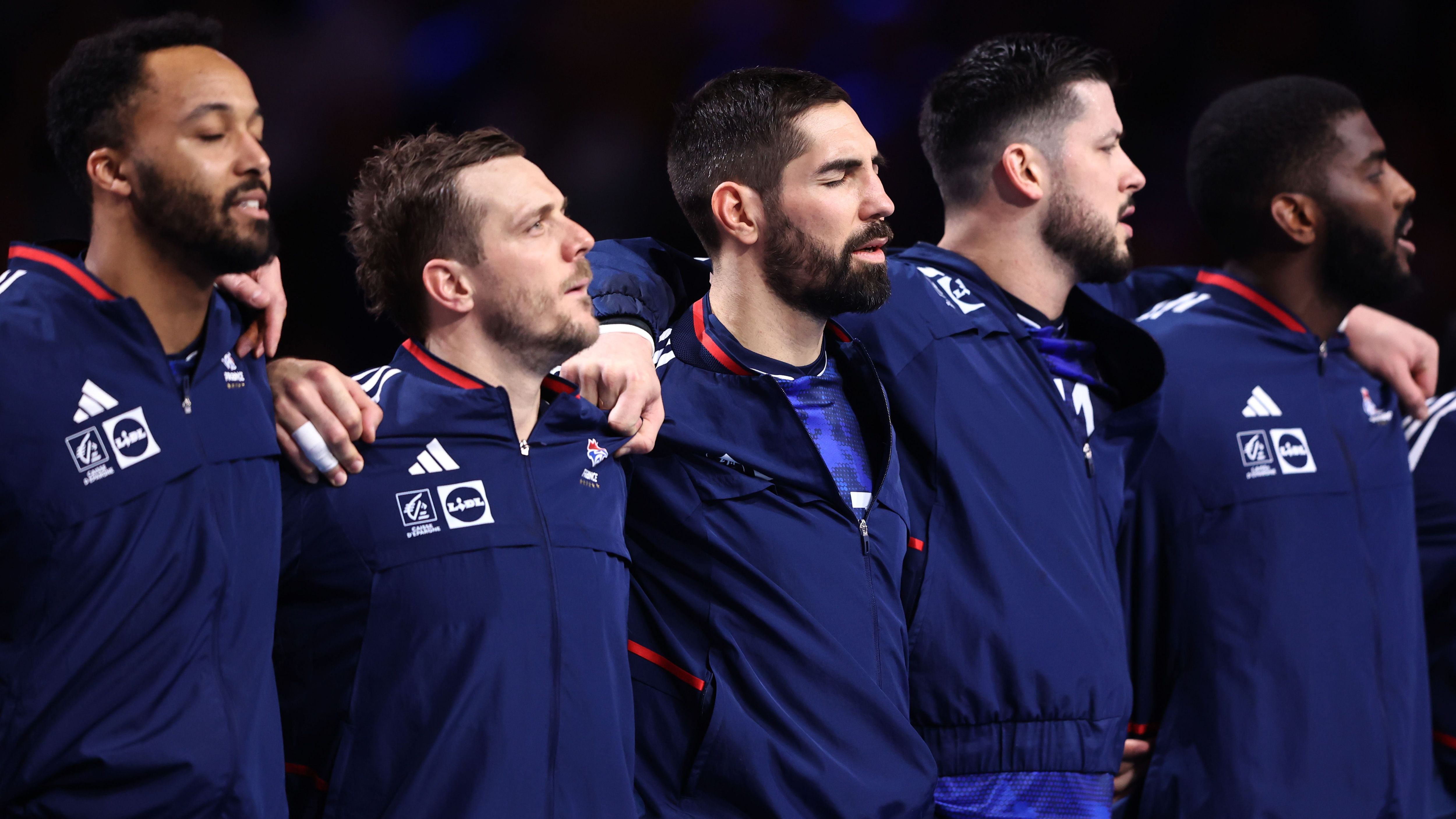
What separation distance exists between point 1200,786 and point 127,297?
7.26ft

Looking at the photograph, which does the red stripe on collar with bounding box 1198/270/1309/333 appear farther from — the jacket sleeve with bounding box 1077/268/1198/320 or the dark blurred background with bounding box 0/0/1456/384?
the dark blurred background with bounding box 0/0/1456/384

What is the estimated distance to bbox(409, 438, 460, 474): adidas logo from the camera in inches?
79.5

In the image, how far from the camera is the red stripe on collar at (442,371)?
84.3 inches

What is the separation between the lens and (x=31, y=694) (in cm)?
167

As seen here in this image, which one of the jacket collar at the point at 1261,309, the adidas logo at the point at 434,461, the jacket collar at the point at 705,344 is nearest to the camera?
the adidas logo at the point at 434,461

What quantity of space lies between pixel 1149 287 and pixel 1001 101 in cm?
84

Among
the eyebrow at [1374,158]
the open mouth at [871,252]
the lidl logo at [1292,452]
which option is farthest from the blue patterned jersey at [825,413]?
the eyebrow at [1374,158]

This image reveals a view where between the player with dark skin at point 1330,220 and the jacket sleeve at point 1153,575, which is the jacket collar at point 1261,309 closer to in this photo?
the player with dark skin at point 1330,220

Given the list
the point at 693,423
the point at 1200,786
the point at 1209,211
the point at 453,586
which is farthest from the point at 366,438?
the point at 1209,211

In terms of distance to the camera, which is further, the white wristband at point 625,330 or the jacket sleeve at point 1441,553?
the jacket sleeve at point 1441,553

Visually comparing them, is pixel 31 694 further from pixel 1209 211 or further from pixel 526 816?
pixel 1209 211

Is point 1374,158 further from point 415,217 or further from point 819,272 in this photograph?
point 415,217

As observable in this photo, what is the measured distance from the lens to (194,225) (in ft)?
5.98

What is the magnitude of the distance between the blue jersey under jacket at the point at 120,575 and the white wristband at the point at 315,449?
10cm
